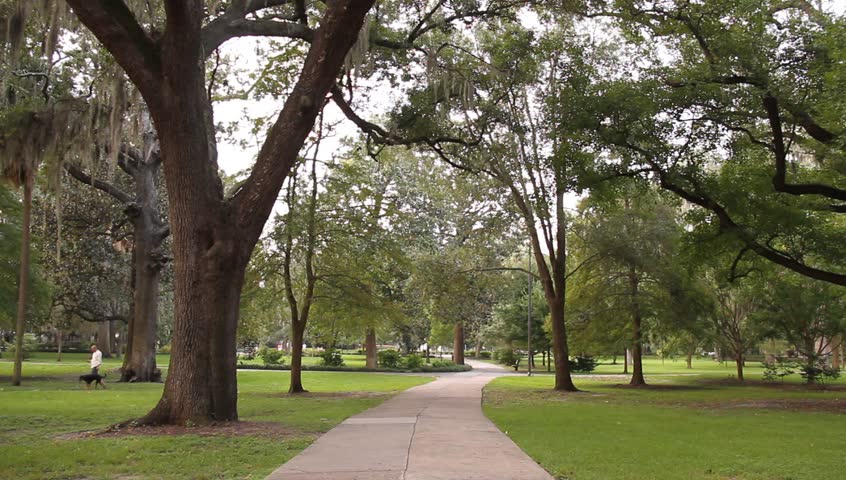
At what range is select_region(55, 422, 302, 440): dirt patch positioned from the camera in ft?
30.7

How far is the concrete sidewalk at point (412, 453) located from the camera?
254 inches

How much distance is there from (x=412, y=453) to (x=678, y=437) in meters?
5.09

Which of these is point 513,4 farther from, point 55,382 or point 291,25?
point 55,382

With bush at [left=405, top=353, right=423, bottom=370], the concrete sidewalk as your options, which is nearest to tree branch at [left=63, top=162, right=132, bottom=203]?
the concrete sidewalk

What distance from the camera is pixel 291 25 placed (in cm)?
1265

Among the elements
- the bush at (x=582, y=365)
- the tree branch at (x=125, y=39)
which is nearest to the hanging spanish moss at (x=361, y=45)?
the tree branch at (x=125, y=39)

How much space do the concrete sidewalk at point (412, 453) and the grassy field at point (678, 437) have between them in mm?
497

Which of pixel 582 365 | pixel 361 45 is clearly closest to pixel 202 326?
pixel 361 45

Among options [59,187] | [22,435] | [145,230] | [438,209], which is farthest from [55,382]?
[438,209]

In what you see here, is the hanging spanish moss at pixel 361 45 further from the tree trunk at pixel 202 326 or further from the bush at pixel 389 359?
the bush at pixel 389 359

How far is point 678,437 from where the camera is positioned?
10367mm

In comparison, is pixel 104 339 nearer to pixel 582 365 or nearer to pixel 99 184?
pixel 99 184

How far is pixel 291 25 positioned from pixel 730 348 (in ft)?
98.8

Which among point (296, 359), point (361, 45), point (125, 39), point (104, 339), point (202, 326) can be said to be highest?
point (361, 45)
